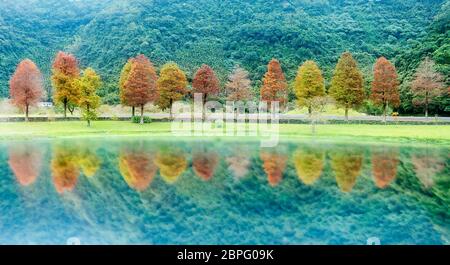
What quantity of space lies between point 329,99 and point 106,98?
1765cm

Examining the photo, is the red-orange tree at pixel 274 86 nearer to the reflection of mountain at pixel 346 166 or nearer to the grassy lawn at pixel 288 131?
the grassy lawn at pixel 288 131

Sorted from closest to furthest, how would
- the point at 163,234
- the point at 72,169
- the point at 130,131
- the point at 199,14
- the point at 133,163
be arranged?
the point at 163,234
the point at 72,169
the point at 133,163
the point at 130,131
the point at 199,14

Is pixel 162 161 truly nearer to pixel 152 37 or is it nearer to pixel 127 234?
pixel 127 234

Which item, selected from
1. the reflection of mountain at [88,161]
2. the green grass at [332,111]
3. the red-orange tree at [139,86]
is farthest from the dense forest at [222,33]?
the reflection of mountain at [88,161]

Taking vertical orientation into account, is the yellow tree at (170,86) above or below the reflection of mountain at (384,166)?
above

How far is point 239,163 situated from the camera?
1714 centimetres

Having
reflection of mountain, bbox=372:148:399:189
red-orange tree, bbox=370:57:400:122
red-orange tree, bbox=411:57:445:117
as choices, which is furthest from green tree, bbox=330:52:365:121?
reflection of mountain, bbox=372:148:399:189

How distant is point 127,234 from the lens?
8.13 m

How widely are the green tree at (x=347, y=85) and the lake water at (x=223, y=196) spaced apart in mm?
14446

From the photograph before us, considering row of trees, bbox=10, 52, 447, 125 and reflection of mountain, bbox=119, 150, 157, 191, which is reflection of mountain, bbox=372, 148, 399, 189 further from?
row of trees, bbox=10, 52, 447, 125

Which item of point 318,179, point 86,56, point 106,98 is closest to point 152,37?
point 86,56

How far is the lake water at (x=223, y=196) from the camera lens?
8.24 m

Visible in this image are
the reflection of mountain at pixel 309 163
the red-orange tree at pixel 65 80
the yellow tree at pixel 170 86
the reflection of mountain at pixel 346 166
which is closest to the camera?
the reflection of mountain at pixel 346 166

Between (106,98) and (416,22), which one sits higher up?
(416,22)
